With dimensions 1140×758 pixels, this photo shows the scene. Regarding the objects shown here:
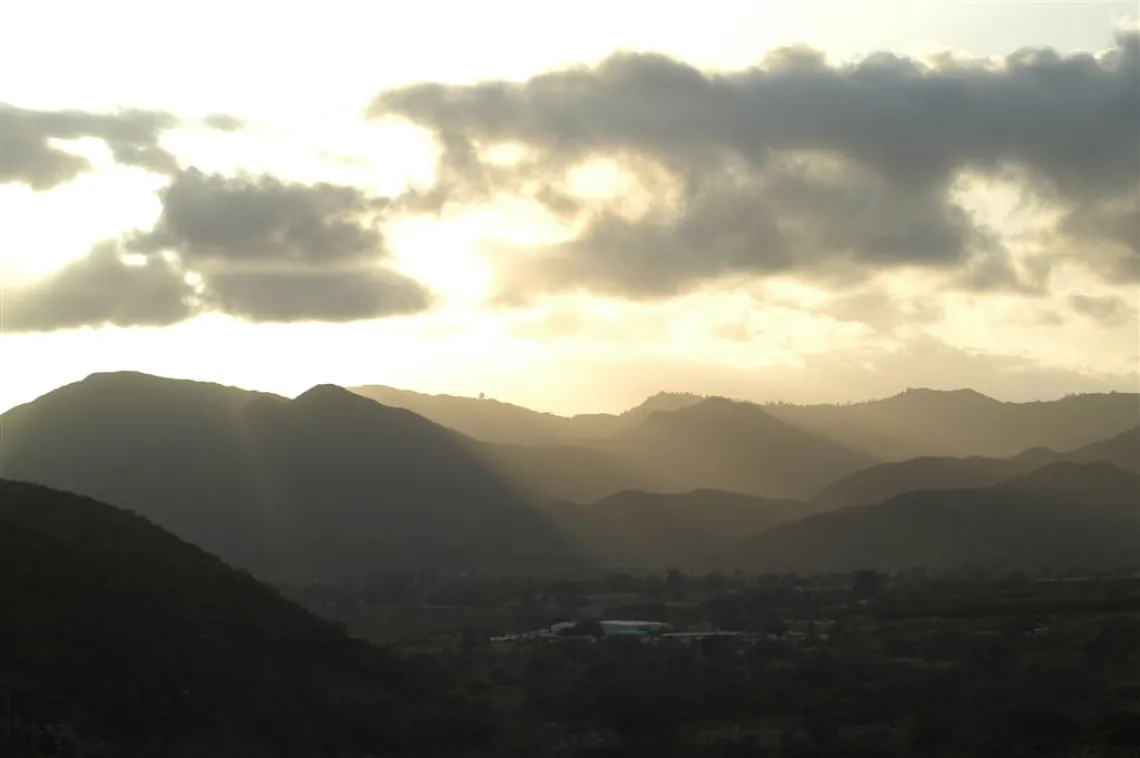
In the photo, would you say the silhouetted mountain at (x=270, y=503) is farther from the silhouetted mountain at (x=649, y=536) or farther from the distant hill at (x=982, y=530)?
the distant hill at (x=982, y=530)

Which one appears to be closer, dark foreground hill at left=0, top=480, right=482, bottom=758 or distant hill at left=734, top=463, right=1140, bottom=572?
dark foreground hill at left=0, top=480, right=482, bottom=758

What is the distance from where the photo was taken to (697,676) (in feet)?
203

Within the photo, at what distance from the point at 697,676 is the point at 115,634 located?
979 inches

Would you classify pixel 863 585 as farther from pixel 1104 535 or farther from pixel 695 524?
pixel 695 524

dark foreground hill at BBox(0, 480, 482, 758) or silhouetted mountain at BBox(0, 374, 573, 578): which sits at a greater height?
silhouetted mountain at BBox(0, 374, 573, 578)

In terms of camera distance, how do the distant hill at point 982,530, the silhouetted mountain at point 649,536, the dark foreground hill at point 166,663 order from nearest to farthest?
the dark foreground hill at point 166,663, the distant hill at point 982,530, the silhouetted mountain at point 649,536

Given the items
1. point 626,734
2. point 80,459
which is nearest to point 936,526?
point 80,459

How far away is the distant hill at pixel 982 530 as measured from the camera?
157 meters

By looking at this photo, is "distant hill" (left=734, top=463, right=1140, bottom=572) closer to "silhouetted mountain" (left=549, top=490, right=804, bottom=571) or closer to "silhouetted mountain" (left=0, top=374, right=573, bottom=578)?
"silhouetted mountain" (left=549, top=490, right=804, bottom=571)

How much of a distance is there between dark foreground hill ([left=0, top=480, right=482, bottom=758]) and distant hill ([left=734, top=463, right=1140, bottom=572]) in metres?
107

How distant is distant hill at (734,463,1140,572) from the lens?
516 ft

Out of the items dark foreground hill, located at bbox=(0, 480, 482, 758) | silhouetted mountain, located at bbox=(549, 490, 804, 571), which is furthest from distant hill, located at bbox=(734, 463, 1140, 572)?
dark foreground hill, located at bbox=(0, 480, 482, 758)

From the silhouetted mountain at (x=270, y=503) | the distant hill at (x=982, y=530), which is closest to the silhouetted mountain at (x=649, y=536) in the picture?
the silhouetted mountain at (x=270, y=503)

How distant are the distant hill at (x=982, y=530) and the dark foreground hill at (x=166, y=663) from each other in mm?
106525
